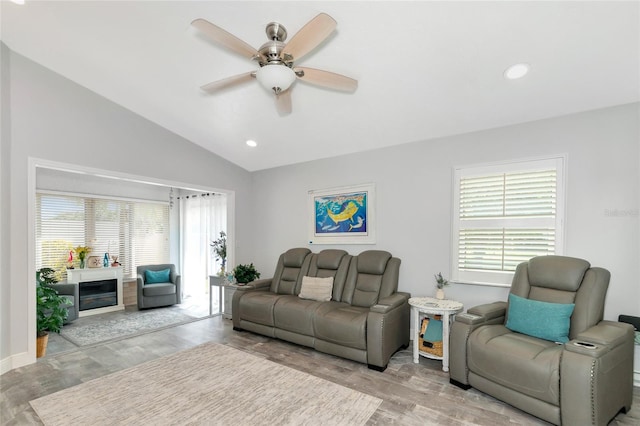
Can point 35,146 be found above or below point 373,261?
above

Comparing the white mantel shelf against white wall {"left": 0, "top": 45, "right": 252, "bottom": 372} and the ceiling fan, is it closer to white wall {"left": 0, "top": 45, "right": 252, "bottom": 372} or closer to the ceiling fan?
white wall {"left": 0, "top": 45, "right": 252, "bottom": 372}

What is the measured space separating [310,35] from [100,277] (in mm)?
5840

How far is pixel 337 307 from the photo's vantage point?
11.5ft

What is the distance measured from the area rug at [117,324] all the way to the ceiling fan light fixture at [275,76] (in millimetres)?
3883

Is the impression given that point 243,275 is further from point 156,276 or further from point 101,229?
point 101,229

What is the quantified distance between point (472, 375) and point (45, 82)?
515 centimetres

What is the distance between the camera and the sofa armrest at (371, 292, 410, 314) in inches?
119

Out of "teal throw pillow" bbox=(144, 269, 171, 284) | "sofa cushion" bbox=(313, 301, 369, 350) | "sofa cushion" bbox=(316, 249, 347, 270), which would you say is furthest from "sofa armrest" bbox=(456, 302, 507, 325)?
"teal throw pillow" bbox=(144, 269, 171, 284)

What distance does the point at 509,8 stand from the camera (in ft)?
6.53

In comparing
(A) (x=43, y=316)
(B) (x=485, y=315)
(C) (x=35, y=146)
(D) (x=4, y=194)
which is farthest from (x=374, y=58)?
(A) (x=43, y=316)

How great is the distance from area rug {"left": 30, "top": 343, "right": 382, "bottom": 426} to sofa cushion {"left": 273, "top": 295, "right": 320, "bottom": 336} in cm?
53

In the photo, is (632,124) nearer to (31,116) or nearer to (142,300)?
(31,116)

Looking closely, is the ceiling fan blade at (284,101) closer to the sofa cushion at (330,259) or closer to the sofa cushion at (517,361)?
the sofa cushion at (330,259)

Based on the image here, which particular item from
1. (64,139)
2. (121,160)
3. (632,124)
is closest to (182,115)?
(121,160)
